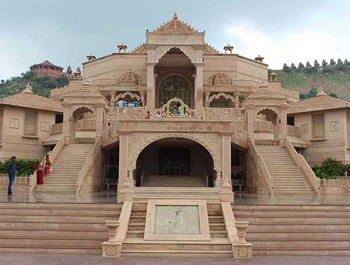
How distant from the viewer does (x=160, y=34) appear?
3130 cm

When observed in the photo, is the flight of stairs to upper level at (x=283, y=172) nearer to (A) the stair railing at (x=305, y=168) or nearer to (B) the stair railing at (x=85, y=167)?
(A) the stair railing at (x=305, y=168)

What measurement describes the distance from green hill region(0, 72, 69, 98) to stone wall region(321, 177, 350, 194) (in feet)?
206

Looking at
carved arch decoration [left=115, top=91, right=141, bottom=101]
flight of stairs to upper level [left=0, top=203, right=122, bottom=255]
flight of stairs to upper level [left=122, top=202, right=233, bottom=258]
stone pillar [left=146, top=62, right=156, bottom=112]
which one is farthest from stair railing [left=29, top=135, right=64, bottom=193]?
carved arch decoration [left=115, top=91, right=141, bottom=101]

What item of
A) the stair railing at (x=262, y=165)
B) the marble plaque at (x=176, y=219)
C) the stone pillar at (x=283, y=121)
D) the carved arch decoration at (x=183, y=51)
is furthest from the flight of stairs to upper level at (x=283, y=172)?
the carved arch decoration at (x=183, y=51)

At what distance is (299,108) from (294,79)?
9399 centimetres

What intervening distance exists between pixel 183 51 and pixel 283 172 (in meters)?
13.0

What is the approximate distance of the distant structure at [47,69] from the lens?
110000 mm

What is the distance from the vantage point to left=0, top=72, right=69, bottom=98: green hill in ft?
270

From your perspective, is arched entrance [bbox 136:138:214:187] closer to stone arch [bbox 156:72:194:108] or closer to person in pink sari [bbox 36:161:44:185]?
person in pink sari [bbox 36:161:44:185]

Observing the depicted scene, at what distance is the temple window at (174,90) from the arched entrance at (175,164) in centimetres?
1015

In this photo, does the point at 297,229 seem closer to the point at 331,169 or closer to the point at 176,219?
the point at 176,219

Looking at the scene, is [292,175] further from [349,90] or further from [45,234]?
[349,90]

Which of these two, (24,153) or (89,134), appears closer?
(89,134)

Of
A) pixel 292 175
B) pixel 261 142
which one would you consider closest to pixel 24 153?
pixel 261 142
